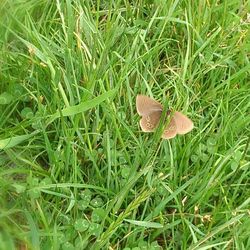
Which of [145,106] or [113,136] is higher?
[145,106]

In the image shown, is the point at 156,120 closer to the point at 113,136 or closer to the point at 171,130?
the point at 171,130

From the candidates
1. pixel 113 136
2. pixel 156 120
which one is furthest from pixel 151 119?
pixel 113 136

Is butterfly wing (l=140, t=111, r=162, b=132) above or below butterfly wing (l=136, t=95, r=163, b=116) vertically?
below

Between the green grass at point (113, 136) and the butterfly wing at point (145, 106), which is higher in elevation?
the butterfly wing at point (145, 106)

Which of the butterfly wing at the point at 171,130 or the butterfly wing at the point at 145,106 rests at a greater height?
the butterfly wing at the point at 145,106

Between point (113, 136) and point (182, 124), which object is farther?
point (113, 136)
